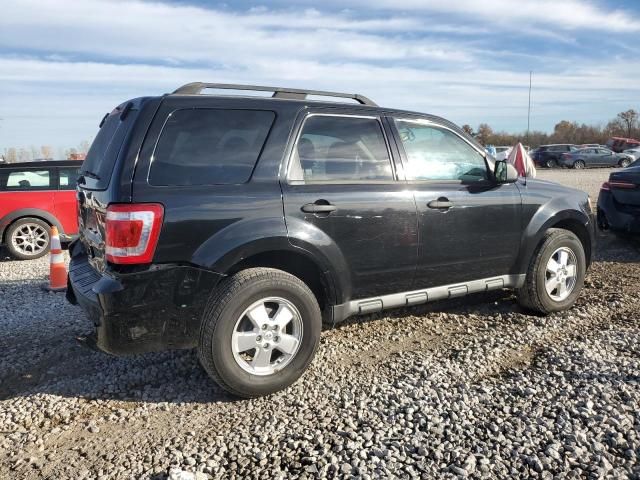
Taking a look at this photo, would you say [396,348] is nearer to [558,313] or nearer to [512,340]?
[512,340]

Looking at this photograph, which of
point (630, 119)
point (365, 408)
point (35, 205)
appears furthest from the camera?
point (630, 119)

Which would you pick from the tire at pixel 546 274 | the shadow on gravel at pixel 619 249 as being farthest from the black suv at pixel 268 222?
the shadow on gravel at pixel 619 249

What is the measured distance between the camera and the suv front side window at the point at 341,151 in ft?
11.9

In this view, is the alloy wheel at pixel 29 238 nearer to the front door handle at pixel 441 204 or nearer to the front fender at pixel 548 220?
the front door handle at pixel 441 204

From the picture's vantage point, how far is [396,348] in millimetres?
4184

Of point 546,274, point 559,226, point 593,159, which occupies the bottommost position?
point 546,274

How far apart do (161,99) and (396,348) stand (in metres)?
2.53

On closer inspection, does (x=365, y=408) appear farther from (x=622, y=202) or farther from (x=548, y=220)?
(x=622, y=202)

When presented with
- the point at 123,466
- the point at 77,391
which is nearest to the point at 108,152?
the point at 77,391

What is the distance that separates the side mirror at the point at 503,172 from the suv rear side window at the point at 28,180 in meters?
7.50

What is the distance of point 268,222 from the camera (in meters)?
3.33

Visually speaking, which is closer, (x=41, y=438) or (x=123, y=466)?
(x=123, y=466)

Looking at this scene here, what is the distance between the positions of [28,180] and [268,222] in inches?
282

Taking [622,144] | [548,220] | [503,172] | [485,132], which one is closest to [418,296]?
[503,172]
